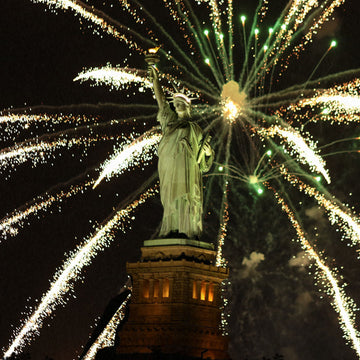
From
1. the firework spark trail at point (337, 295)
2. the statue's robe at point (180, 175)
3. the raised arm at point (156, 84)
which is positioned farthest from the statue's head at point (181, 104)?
the firework spark trail at point (337, 295)

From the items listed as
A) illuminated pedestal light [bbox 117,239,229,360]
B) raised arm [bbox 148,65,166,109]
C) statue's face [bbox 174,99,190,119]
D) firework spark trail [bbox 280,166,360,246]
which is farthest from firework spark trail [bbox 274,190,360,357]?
raised arm [bbox 148,65,166,109]

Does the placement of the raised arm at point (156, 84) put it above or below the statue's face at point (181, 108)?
above

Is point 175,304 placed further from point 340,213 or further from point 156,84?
point 340,213

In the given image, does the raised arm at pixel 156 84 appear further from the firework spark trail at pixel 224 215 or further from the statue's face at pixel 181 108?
the firework spark trail at pixel 224 215

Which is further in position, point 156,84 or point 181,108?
point 181,108

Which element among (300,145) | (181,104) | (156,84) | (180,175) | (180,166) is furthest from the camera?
(300,145)

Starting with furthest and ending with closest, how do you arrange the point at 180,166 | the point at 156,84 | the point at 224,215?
the point at 224,215
the point at 156,84
the point at 180,166

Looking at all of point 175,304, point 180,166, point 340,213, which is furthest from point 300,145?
point 175,304
